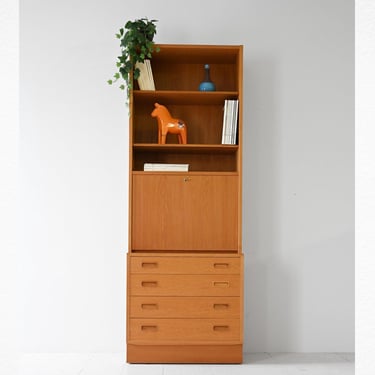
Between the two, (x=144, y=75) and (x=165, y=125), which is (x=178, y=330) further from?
(x=144, y=75)

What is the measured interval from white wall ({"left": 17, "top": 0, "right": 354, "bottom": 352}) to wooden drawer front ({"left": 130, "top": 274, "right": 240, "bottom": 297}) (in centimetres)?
38

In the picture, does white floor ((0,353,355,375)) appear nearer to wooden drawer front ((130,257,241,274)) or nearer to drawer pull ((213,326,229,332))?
drawer pull ((213,326,229,332))

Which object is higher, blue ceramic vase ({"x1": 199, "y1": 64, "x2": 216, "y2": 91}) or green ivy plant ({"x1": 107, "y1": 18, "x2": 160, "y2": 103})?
green ivy plant ({"x1": 107, "y1": 18, "x2": 160, "y2": 103})

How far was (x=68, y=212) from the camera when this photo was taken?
3619mm

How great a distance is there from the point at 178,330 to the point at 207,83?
160 centimetres

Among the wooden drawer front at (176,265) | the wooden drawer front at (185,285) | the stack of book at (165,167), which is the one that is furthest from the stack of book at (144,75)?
the wooden drawer front at (185,285)

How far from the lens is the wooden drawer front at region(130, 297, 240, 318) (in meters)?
3.26

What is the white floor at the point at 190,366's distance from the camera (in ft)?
10.2

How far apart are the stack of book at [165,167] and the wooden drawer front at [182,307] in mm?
811

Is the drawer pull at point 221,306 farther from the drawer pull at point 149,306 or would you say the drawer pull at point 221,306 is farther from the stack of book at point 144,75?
the stack of book at point 144,75

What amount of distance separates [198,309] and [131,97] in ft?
4.58

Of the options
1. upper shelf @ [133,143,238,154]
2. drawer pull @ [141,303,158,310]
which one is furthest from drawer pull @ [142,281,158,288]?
upper shelf @ [133,143,238,154]

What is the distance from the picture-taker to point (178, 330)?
3.25 metres
